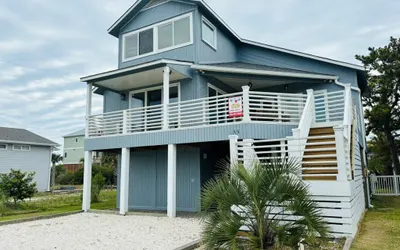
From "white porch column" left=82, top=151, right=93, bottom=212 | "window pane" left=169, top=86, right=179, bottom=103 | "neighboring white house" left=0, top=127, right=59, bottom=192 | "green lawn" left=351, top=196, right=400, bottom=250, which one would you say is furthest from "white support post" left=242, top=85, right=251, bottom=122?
"neighboring white house" left=0, top=127, right=59, bottom=192

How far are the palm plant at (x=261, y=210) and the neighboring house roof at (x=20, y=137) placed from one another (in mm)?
25666

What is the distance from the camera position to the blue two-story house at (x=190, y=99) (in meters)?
11.3

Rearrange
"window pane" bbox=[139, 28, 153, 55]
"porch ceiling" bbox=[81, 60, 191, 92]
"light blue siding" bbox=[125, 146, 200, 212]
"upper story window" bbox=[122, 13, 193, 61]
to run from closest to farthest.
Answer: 1. "porch ceiling" bbox=[81, 60, 191, 92]
2. "light blue siding" bbox=[125, 146, 200, 212]
3. "upper story window" bbox=[122, 13, 193, 61]
4. "window pane" bbox=[139, 28, 153, 55]

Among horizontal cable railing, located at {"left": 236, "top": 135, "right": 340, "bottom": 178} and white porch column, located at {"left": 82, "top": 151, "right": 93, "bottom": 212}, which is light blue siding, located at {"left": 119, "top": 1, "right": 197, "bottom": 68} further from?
horizontal cable railing, located at {"left": 236, "top": 135, "right": 340, "bottom": 178}

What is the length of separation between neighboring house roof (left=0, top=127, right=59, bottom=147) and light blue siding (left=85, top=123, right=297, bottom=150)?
16861 mm

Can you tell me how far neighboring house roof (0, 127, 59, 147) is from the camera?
25733mm

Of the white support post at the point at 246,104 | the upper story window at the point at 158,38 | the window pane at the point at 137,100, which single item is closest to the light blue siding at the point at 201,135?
the white support post at the point at 246,104

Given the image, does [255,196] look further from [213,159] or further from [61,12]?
[61,12]

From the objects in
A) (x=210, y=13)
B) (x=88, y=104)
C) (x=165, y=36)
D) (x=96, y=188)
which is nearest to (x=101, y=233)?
(x=88, y=104)

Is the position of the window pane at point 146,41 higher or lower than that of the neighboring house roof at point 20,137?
higher

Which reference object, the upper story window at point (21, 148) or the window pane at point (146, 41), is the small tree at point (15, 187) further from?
the upper story window at point (21, 148)

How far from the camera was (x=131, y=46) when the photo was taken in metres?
16.1

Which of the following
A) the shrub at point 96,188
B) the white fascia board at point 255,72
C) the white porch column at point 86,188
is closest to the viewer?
the white fascia board at point 255,72

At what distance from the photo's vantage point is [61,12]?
16078 millimetres
